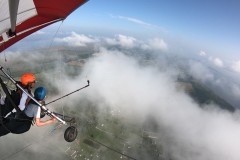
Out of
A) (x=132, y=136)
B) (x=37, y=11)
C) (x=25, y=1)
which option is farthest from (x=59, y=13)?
(x=132, y=136)

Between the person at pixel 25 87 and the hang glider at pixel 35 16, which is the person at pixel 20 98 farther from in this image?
the hang glider at pixel 35 16

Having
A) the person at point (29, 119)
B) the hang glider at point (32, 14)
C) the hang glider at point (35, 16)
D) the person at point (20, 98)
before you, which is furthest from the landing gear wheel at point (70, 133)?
the hang glider at point (32, 14)

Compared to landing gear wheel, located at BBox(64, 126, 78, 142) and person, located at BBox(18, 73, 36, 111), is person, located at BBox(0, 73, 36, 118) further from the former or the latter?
landing gear wheel, located at BBox(64, 126, 78, 142)

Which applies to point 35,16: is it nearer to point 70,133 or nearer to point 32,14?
point 32,14

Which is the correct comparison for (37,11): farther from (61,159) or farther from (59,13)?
(61,159)

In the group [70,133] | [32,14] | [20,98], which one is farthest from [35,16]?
[70,133]

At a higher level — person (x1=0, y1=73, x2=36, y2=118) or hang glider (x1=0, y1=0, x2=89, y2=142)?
hang glider (x1=0, y1=0, x2=89, y2=142)

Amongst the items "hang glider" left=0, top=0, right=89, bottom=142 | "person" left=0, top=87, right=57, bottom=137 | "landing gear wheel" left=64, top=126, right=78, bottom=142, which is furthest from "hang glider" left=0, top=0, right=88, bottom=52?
"landing gear wheel" left=64, top=126, right=78, bottom=142
